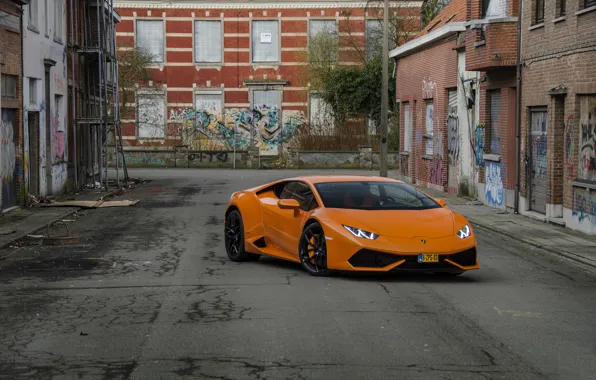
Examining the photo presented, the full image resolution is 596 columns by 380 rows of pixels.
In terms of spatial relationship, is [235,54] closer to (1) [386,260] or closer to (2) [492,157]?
(2) [492,157]

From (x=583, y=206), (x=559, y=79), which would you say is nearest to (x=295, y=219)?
(x=583, y=206)

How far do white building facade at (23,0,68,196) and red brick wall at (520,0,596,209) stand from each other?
12.6 metres

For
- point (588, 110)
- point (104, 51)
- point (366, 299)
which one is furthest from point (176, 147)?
point (366, 299)

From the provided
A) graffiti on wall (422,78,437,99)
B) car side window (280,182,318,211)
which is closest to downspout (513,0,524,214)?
graffiti on wall (422,78,437,99)

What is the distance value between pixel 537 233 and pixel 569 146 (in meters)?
2.40

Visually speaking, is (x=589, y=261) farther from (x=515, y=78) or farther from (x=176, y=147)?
(x=176, y=147)

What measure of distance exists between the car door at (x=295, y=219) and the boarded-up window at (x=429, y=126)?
2162cm

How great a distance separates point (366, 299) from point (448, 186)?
73.1 ft

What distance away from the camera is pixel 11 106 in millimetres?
25031

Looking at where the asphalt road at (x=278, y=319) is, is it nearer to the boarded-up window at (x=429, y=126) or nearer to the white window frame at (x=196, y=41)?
the boarded-up window at (x=429, y=126)

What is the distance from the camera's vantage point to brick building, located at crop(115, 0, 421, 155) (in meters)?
61.0

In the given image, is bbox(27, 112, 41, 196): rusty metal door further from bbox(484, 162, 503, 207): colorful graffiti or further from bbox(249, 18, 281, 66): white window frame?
bbox(249, 18, 281, 66): white window frame

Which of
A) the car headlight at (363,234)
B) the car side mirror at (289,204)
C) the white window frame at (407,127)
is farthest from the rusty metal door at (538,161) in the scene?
the white window frame at (407,127)

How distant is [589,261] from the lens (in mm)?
15250
